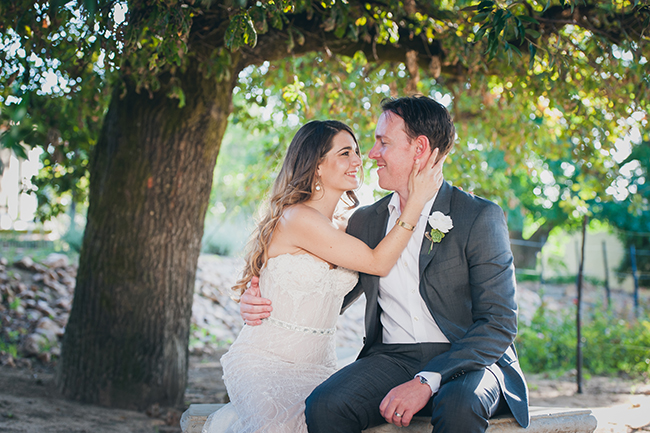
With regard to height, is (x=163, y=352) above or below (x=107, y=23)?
below

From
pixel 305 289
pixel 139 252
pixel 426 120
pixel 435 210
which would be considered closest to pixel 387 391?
pixel 305 289

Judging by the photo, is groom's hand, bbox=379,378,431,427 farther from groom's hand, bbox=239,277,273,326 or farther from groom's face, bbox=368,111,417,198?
groom's face, bbox=368,111,417,198

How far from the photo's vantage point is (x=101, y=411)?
406 cm

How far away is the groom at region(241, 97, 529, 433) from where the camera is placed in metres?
2.29

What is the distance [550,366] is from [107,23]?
7.57 metres

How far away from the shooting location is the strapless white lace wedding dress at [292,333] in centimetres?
280

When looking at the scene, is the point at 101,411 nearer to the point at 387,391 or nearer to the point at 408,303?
the point at 387,391

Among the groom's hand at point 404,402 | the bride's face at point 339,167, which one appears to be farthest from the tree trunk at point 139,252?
the groom's hand at point 404,402

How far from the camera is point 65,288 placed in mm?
7789

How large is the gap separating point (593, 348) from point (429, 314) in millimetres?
6250

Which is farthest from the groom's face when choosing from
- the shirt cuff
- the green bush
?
the green bush

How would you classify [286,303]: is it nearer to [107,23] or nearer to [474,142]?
[107,23]

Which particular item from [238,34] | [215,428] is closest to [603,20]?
[238,34]

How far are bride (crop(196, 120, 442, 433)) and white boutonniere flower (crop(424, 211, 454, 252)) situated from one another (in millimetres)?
96
